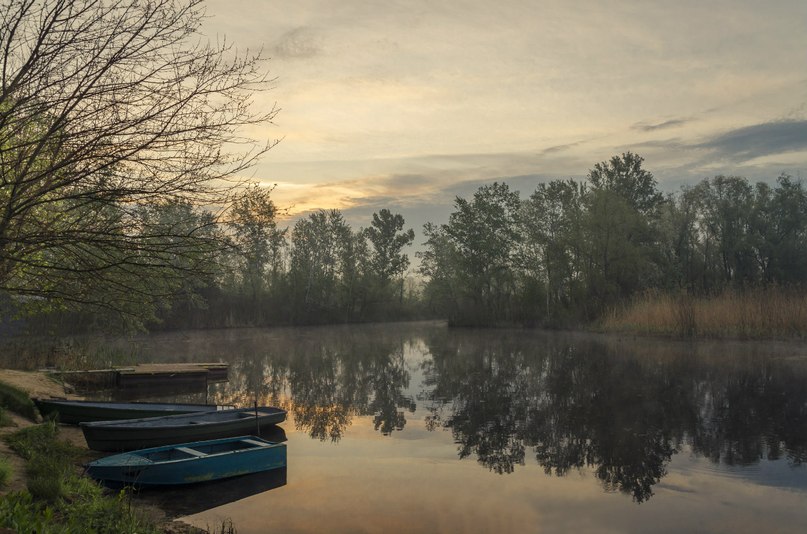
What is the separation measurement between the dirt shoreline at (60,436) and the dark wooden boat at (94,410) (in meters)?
→ 0.32

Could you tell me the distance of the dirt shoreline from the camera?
27.3ft

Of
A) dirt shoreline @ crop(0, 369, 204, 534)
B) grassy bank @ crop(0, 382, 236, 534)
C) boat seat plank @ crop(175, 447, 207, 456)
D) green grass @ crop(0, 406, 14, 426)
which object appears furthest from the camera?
green grass @ crop(0, 406, 14, 426)

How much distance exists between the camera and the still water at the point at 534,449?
9.07m

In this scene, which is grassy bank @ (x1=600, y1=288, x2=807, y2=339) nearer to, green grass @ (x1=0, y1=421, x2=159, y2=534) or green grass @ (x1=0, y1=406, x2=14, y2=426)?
green grass @ (x1=0, y1=421, x2=159, y2=534)

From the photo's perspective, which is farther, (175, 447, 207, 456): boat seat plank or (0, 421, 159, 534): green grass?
(175, 447, 207, 456): boat seat plank

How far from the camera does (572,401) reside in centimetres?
1784

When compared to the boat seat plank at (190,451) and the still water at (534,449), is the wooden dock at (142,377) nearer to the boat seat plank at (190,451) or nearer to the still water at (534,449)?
the still water at (534,449)

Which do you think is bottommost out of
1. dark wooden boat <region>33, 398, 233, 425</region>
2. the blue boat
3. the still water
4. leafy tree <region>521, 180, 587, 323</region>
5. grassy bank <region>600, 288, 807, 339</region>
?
the still water

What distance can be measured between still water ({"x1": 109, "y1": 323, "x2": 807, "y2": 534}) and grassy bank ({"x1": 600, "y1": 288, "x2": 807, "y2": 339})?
422 centimetres

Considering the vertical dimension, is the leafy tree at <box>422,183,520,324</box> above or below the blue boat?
above

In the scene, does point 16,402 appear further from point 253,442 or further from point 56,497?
point 56,497

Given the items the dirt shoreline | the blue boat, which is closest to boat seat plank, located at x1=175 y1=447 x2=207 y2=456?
the blue boat

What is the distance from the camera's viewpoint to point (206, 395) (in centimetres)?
2059

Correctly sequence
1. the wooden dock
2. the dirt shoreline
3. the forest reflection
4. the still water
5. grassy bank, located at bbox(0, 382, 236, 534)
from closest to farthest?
grassy bank, located at bbox(0, 382, 236, 534) < the dirt shoreline < the still water < the forest reflection < the wooden dock
